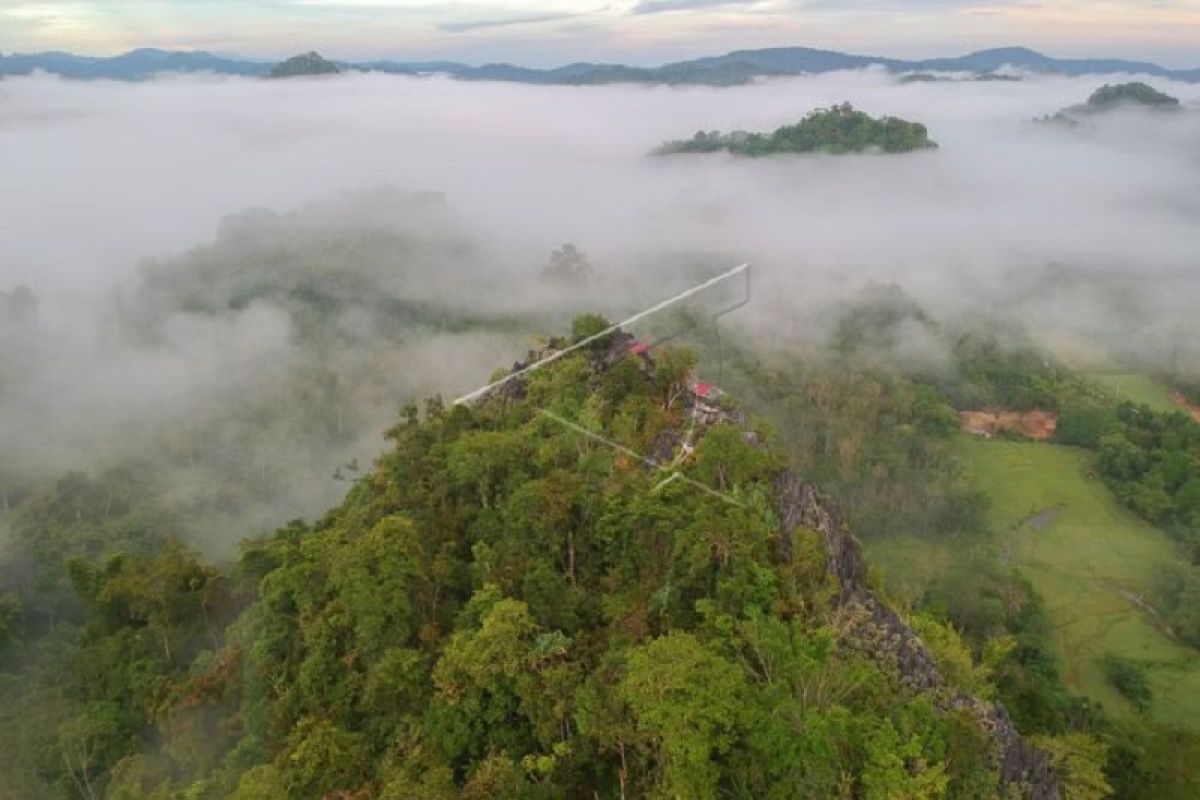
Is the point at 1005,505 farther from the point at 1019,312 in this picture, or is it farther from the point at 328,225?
the point at 328,225

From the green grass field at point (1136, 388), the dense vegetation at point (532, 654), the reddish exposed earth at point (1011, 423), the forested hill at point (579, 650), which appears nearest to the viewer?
the forested hill at point (579, 650)

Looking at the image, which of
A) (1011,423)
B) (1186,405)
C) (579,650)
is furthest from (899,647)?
(1186,405)

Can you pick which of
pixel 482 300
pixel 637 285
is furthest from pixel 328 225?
pixel 637 285

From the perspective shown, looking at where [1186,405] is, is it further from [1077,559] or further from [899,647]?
[899,647]

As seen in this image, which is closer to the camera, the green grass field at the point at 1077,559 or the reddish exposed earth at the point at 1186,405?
the green grass field at the point at 1077,559

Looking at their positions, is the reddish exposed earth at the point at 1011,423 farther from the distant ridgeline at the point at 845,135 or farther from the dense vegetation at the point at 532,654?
the distant ridgeline at the point at 845,135

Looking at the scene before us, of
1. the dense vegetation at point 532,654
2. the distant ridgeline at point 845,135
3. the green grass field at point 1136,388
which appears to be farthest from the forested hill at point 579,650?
the distant ridgeline at point 845,135
